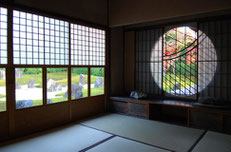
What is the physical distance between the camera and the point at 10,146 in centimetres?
316

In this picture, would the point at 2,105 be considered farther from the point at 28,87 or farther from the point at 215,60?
the point at 215,60

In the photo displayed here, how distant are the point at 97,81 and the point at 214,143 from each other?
3.31 m

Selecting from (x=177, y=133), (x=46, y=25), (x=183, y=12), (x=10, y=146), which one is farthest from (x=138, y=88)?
(x=10, y=146)

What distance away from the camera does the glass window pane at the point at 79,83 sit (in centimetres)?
467

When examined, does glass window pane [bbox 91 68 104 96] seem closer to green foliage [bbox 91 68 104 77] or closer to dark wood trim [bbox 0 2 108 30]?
green foliage [bbox 91 68 104 77]

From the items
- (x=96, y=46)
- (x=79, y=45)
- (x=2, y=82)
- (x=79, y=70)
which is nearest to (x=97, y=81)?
(x=79, y=70)

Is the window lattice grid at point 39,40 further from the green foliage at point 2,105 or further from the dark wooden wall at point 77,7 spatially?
the green foliage at point 2,105

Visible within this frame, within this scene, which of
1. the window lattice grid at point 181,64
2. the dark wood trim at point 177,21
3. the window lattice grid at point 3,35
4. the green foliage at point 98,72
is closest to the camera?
the window lattice grid at point 3,35

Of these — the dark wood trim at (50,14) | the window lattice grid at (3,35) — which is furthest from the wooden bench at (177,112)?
the window lattice grid at (3,35)

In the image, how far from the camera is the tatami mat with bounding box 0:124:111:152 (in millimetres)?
3057

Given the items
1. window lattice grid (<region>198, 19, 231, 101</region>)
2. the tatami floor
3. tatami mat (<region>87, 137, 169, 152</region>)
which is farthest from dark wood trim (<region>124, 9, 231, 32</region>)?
tatami mat (<region>87, 137, 169, 152</region>)

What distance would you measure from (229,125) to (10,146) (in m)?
4.17

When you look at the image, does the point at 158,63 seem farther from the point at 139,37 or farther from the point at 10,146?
the point at 10,146

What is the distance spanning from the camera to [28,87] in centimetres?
382
